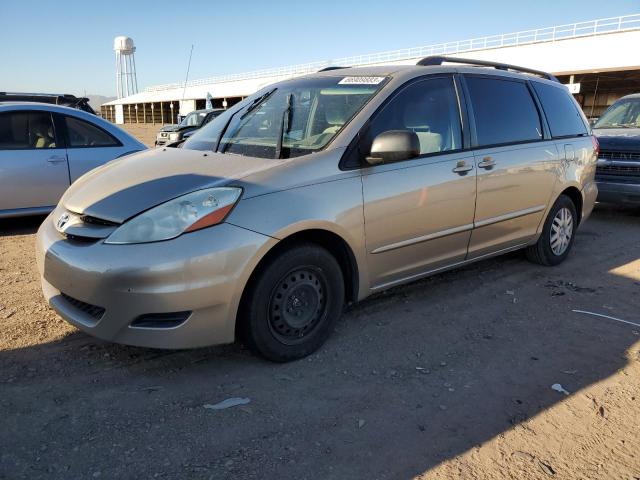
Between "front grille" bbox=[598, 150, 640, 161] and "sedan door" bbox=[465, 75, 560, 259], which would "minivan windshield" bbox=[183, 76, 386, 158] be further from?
"front grille" bbox=[598, 150, 640, 161]

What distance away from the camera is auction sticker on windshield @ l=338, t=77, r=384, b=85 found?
152 inches

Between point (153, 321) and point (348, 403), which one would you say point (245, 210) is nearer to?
point (153, 321)

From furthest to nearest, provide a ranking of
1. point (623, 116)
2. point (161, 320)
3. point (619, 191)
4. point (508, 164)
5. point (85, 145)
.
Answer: point (623, 116) → point (619, 191) → point (85, 145) → point (508, 164) → point (161, 320)

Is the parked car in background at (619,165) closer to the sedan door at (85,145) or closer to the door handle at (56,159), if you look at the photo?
the sedan door at (85,145)

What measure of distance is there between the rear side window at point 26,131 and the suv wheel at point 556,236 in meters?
5.66

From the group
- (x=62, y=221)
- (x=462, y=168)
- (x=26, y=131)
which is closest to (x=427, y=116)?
(x=462, y=168)

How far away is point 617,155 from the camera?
7648 mm

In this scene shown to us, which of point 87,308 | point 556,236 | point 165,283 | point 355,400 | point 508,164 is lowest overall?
point 355,400

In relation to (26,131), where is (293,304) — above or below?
below

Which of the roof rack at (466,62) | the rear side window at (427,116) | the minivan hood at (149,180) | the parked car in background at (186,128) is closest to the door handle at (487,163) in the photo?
the rear side window at (427,116)

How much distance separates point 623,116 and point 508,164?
5716 mm

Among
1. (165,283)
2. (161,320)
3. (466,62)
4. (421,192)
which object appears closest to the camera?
(165,283)

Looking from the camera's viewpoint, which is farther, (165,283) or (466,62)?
(466,62)

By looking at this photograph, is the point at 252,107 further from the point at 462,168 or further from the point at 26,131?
the point at 26,131
